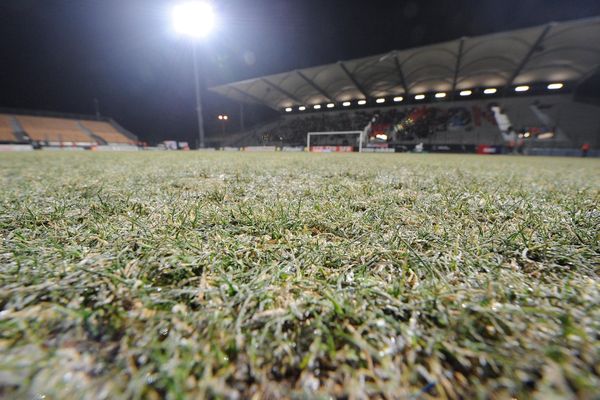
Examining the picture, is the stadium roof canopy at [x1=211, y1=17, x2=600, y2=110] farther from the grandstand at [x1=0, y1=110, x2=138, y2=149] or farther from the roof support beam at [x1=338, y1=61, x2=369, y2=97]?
the grandstand at [x1=0, y1=110, x2=138, y2=149]

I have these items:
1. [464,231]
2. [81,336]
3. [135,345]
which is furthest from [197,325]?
[464,231]

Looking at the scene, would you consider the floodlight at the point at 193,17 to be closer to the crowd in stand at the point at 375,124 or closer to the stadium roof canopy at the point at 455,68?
the stadium roof canopy at the point at 455,68

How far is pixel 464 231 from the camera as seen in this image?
1.09 meters

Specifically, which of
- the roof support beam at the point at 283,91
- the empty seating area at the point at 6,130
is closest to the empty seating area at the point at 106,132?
the empty seating area at the point at 6,130

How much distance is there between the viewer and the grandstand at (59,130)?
991 inches

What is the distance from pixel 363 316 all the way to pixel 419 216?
0.95 metres

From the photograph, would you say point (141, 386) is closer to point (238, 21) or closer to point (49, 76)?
point (238, 21)

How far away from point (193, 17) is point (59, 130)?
68.3ft

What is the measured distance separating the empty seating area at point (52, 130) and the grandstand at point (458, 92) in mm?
17773

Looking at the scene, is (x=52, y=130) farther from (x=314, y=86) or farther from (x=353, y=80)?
(x=353, y=80)

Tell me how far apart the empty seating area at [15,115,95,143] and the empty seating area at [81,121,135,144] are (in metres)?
1.21

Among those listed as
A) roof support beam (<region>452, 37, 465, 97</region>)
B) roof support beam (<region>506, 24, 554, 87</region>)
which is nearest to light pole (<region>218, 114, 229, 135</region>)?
roof support beam (<region>452, 37, 465, 97</region>)

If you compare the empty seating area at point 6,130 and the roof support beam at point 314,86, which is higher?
the roof support beam at point 314,86

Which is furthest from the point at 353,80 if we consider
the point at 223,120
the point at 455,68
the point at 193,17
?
the point at 223,120
